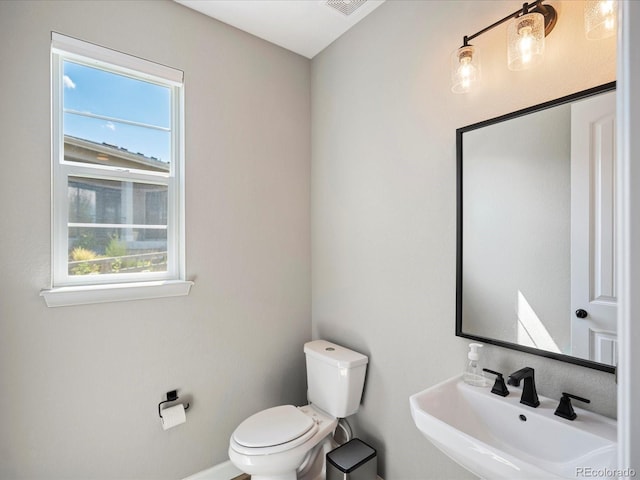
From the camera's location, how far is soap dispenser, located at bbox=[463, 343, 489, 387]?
1.29m

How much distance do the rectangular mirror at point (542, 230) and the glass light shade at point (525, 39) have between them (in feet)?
0.57

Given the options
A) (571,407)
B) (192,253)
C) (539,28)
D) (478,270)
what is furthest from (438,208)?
(192,253)

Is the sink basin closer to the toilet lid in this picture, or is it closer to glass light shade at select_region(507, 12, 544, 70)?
the toilet lid

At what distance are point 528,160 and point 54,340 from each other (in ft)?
6.95

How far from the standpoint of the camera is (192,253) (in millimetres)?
1832

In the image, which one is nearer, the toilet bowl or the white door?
the white door

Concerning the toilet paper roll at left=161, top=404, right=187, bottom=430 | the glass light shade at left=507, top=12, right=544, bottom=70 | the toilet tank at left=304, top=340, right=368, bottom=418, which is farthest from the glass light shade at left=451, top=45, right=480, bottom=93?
the toilet paper roll at left=161, top=404, right=187, bottom=430

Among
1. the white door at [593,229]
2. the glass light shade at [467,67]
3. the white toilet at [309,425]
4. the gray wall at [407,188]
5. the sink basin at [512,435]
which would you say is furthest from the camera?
the white toilet at [309,425]

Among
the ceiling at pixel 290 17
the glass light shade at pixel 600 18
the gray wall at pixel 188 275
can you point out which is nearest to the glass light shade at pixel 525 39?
the glass light shade at pixel 600 18

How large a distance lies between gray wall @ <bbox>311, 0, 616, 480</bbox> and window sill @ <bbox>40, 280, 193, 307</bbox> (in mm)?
926

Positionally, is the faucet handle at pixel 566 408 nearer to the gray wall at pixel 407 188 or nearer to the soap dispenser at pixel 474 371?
the gray wall at pixel 407 188

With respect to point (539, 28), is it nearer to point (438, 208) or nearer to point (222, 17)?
point (438, 208)

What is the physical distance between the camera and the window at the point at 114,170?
1551 millimetres

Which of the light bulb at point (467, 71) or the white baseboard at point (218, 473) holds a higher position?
the light bulb at point (467, 71)
